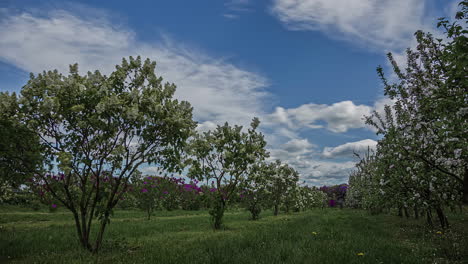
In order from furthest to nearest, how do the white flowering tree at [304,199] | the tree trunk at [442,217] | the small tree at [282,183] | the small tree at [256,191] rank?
the white flowering tree at [304,199], the small tree at [282,183], the small tree at [256,191], the tree trunk at [442,217]

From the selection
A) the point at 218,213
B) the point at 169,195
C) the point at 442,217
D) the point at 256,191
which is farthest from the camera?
the point at 169,195

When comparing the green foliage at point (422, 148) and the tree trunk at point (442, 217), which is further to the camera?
the tree trunk at point (442, 217)

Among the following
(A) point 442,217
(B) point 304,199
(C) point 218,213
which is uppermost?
(C) point 218,213

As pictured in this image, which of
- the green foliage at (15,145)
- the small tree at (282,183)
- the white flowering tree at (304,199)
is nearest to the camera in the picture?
the green foliage at (15,145)

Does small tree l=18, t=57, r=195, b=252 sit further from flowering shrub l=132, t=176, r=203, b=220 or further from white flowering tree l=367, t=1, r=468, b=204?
flowering shrub l=132, t=176, r=203, b=220

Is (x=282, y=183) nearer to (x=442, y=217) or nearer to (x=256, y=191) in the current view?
(x=256, y=191)

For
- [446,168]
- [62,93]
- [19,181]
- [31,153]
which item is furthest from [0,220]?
[446,168]

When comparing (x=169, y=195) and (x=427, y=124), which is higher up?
(x=427, y=124)

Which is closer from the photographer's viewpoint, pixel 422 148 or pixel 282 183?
pixel 422 148

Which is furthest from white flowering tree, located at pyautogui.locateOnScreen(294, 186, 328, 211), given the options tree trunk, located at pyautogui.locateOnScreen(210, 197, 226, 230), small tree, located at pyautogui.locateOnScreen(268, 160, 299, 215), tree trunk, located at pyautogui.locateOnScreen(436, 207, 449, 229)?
tree trunk, located at pyautogui.locateOnScreen(210, 197, 226, 230)

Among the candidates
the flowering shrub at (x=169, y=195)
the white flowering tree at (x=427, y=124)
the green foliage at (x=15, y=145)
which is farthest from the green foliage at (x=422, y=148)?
the flowering shrub at (x=169, y=195)

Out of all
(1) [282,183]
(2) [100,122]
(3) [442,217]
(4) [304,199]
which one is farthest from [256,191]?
(4) [304,199]

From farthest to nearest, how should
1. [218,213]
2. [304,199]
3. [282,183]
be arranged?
[304,199], [282,183], [218,213]

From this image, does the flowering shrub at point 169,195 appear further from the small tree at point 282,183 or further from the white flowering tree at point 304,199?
the white flowering tree at point 304,199
